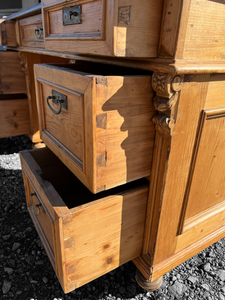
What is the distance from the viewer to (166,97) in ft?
2.04

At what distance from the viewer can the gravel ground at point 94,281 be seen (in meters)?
0.93

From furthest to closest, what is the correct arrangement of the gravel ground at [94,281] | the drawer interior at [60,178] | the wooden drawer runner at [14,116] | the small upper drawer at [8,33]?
the wooden drawer runner at [14,116]
the small upper drawer at [8,33]
the drawer interior at [60,178]
the gravel ground at [94,281]

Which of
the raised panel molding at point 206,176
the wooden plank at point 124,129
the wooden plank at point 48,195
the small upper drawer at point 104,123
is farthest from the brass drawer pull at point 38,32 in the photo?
the raised panel molding at point 206,176

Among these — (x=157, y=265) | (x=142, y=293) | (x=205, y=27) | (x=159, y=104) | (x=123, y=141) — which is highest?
(x=205, y=27)

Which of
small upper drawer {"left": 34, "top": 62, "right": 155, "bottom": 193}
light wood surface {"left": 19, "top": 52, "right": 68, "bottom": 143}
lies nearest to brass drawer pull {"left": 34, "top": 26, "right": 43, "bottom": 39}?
light wood surface {"left": 19, "top": 52, "right": 68, "bottom": 143}

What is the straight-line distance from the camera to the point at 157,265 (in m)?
0.86

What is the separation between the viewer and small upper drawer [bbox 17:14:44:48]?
49.3 inches

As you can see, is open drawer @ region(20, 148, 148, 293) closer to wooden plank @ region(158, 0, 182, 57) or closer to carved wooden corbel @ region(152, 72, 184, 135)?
carved wooden corbel @ region(152, 72, 184, 135)

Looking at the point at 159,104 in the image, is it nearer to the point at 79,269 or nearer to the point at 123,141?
the point at 123,141

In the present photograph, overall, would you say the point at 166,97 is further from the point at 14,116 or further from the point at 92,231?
the point at 14,116

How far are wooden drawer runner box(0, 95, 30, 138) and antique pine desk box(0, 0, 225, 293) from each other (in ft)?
2.83

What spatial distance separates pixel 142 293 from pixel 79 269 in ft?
1.23

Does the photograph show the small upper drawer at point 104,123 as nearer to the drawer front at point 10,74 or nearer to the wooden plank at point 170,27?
the wooden plank at point 170,27

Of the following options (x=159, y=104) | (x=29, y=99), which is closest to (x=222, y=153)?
(x=159, y=104)
